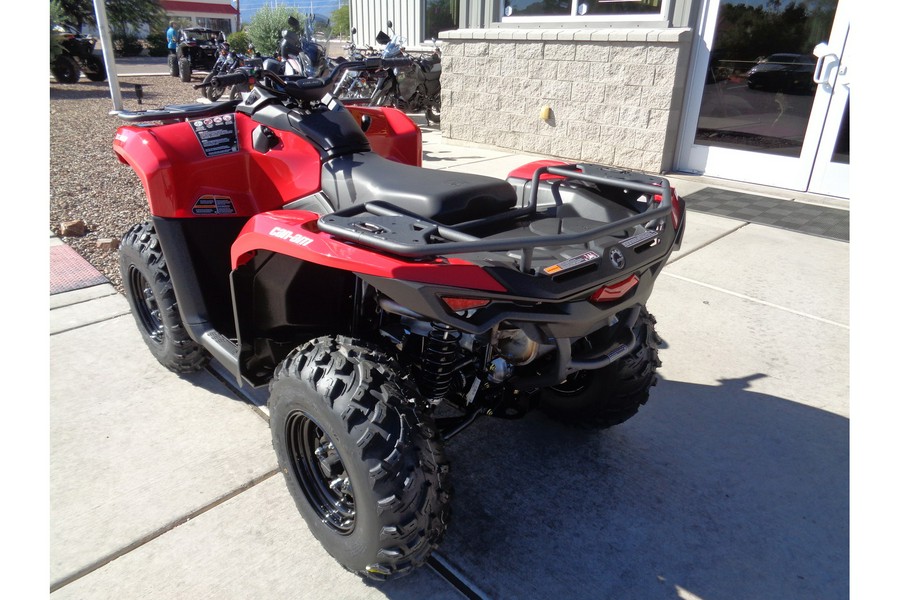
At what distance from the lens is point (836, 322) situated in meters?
3.83

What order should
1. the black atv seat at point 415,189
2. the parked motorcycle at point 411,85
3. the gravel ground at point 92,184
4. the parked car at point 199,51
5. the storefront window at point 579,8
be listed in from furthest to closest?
the parked car at point 199,51
the parked motorcycle at point 411,85
the storefront window at point 579,8
the gravel ground at point 92,184
the black atv seat at point 415,189

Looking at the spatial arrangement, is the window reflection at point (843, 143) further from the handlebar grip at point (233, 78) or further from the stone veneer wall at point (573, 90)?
the handlebar grip at point (233, 78)

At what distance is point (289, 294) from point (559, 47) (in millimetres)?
6271

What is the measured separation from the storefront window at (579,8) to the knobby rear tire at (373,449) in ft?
21.0

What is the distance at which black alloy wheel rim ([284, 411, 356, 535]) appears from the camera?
203 cm

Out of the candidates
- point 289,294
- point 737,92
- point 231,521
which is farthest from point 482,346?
point 737,92

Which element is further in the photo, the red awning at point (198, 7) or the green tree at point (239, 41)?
the red awning at point (198, 7)

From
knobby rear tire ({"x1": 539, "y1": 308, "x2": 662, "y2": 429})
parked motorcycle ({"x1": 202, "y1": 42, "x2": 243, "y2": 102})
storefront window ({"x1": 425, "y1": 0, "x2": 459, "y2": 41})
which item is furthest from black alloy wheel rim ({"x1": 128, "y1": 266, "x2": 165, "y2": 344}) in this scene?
storefront window ({"x1": 425, "y1": 0, "x2": 459, "y2": 41})

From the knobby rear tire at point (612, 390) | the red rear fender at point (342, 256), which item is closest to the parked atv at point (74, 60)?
the red rear fender at point (342, 256)

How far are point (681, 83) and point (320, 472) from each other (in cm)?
617

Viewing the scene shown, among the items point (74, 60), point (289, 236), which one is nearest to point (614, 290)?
point (289, 236)

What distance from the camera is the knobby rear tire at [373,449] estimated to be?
5.61 ft

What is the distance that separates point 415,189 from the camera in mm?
1976

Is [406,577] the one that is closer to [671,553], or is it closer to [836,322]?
[671,553]
